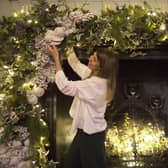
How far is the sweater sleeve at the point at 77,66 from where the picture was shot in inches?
139

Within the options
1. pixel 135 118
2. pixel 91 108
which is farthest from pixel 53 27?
pixel 135 118

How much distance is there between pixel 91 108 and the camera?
3312mm

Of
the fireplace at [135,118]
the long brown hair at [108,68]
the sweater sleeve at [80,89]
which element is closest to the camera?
the sweater sleeve at [80,89]

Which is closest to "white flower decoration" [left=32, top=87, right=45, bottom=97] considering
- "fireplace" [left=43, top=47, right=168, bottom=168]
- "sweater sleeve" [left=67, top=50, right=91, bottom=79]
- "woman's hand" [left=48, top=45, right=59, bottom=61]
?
"woman's hand" [left=48, top=45, right=59, bottom=61]

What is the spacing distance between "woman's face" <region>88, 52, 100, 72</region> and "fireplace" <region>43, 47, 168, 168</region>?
1.43 feet

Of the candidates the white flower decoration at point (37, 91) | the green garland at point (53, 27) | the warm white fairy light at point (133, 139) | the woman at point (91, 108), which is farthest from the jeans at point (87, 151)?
the warm white fairy light at point (133, 139)

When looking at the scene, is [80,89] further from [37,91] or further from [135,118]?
[135,118]

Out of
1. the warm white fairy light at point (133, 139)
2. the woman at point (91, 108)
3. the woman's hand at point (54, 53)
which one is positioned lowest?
the warm white fairy light at point (133, 139)

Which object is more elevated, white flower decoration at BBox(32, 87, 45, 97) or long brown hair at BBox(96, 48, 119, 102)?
long brown hair at BBox(96, 48, 119, 102)

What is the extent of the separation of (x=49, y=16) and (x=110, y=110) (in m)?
1.11

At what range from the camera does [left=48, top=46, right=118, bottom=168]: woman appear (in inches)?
128

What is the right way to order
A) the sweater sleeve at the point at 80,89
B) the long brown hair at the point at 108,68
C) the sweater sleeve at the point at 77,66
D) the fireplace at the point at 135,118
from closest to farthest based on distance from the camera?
the sweater sleeve at the point at 80,89 < the long brown hair at the point at 108,68 < the sweater sleeve at the point at 77,66 < the fireplace at the point at 135,118

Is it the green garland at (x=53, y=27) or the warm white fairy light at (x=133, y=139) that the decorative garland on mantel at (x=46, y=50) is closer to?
the green garland at (x=53, y=27)

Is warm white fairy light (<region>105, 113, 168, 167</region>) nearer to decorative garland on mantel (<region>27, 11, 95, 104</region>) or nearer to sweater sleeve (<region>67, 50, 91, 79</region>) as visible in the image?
sweater sleeve (<region>67, 50, 91, 79</region>)
